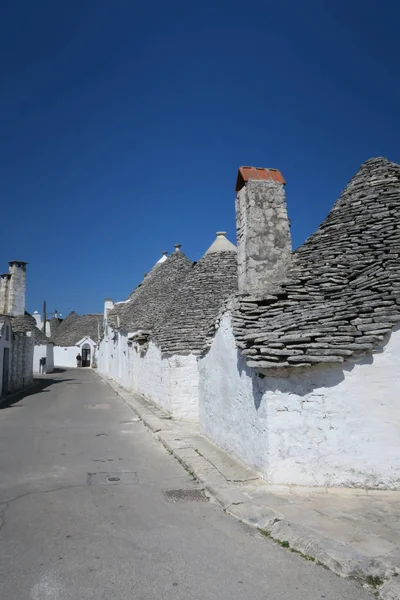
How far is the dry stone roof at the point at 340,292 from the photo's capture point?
583 cm

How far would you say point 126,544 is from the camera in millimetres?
4309

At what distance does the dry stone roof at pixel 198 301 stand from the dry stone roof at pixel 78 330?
41847mm

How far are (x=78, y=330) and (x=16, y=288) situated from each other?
3355 centimetres

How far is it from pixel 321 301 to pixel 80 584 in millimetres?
4880

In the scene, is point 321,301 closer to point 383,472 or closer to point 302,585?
point 383,472

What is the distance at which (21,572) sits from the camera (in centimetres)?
372

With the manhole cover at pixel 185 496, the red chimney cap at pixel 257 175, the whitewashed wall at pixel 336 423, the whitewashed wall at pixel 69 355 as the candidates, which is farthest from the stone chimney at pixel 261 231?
the whitewashed wall at pixel 69 355

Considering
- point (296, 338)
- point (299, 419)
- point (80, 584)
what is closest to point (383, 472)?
point (299, 419)

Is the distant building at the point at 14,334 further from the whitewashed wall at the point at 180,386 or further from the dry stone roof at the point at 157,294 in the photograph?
the whitewashed wall at the point at 180,386

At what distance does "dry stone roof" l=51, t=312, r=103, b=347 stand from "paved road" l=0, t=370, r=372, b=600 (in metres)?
49.7

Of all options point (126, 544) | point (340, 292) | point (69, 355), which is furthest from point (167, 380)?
point (69, 355)

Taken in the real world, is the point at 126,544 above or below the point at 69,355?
below

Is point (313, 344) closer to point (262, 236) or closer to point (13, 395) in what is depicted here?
point (262, 236)

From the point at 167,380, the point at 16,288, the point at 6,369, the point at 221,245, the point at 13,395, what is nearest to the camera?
the point at 167,380
